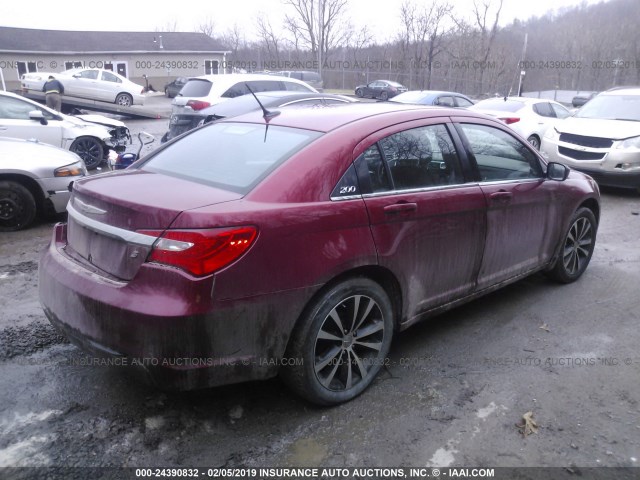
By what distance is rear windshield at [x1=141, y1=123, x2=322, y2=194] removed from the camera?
9.88 feet

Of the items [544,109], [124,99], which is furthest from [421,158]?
[124,99]

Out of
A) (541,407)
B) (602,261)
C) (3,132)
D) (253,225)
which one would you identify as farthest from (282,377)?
(3,132)

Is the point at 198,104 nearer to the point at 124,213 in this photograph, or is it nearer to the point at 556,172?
the point at 556,172

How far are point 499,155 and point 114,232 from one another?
9.41ft

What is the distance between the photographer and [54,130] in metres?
9.61

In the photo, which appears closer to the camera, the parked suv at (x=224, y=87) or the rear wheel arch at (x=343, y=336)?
the rear wheel arch at (x=343, y=336)

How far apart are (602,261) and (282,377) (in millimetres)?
4432

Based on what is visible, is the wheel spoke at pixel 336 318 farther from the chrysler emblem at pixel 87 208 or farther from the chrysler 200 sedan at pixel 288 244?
the chrysler emblem at pixel 87 208

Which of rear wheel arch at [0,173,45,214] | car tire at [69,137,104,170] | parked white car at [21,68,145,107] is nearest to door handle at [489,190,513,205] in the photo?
rear wheel arch at [0,173,45,214]

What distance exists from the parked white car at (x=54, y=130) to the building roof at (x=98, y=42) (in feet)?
124

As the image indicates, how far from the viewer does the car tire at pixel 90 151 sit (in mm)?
10229

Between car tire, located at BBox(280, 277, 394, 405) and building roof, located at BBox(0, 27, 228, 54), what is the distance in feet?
154

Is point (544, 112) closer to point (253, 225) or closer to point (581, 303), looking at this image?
point (581, 303)

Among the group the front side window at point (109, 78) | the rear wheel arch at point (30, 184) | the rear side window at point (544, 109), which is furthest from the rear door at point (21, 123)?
the front side window at point (109, 78)
